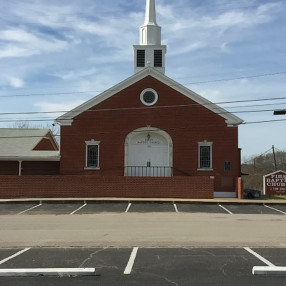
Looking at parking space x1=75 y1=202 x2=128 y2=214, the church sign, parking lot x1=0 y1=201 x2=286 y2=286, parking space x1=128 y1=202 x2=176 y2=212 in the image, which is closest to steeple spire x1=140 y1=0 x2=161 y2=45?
the church sign

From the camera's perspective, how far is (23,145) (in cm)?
3175

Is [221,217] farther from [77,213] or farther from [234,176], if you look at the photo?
[234,176]

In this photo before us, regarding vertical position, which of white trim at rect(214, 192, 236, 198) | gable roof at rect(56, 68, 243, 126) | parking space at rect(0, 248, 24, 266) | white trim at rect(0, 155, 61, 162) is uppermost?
gable roof at rect(56, 68, 243, 126)

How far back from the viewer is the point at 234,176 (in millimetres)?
28078

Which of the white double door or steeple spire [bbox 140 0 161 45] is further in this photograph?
steeple spire [bbox 140 0 161 45]

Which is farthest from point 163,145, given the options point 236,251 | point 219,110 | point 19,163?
point 236,251

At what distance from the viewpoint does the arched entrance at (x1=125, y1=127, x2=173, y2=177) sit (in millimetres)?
28706

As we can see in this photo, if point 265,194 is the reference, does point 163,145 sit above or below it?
above

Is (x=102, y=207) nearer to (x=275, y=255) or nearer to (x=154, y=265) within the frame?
(x=275, y=255)

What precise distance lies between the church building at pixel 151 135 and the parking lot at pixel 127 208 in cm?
476

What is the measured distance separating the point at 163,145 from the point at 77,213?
11.1 m

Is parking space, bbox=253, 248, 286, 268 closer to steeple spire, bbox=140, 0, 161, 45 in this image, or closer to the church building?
A: the church building

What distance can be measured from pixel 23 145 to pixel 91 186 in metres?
8.35

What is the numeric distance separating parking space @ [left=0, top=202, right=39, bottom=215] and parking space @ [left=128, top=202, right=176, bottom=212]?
529cm
